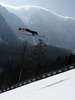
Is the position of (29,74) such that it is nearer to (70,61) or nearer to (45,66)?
(70,61)

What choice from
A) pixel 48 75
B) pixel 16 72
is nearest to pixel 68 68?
pixel 48 75

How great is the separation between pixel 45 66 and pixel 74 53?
1936 cm

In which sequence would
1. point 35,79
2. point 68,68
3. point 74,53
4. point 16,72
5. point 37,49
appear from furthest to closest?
point 74,53, point 16,72, point 37,49, point 35,79, point 68,68

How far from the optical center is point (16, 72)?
64375 mm

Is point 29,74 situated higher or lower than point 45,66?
higher

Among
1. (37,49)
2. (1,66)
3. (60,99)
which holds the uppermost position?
(60,99)

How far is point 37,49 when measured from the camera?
139ft

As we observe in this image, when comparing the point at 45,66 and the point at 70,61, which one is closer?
the point at 70,61

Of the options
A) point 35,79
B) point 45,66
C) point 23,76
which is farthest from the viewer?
point 45,66

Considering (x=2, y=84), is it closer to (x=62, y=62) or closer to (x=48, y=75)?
(x=62, y=62)

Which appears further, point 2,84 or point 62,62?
point 62,62

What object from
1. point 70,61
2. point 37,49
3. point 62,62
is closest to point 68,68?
point 37,49

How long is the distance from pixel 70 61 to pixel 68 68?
59320mm

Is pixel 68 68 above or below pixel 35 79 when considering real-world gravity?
above
